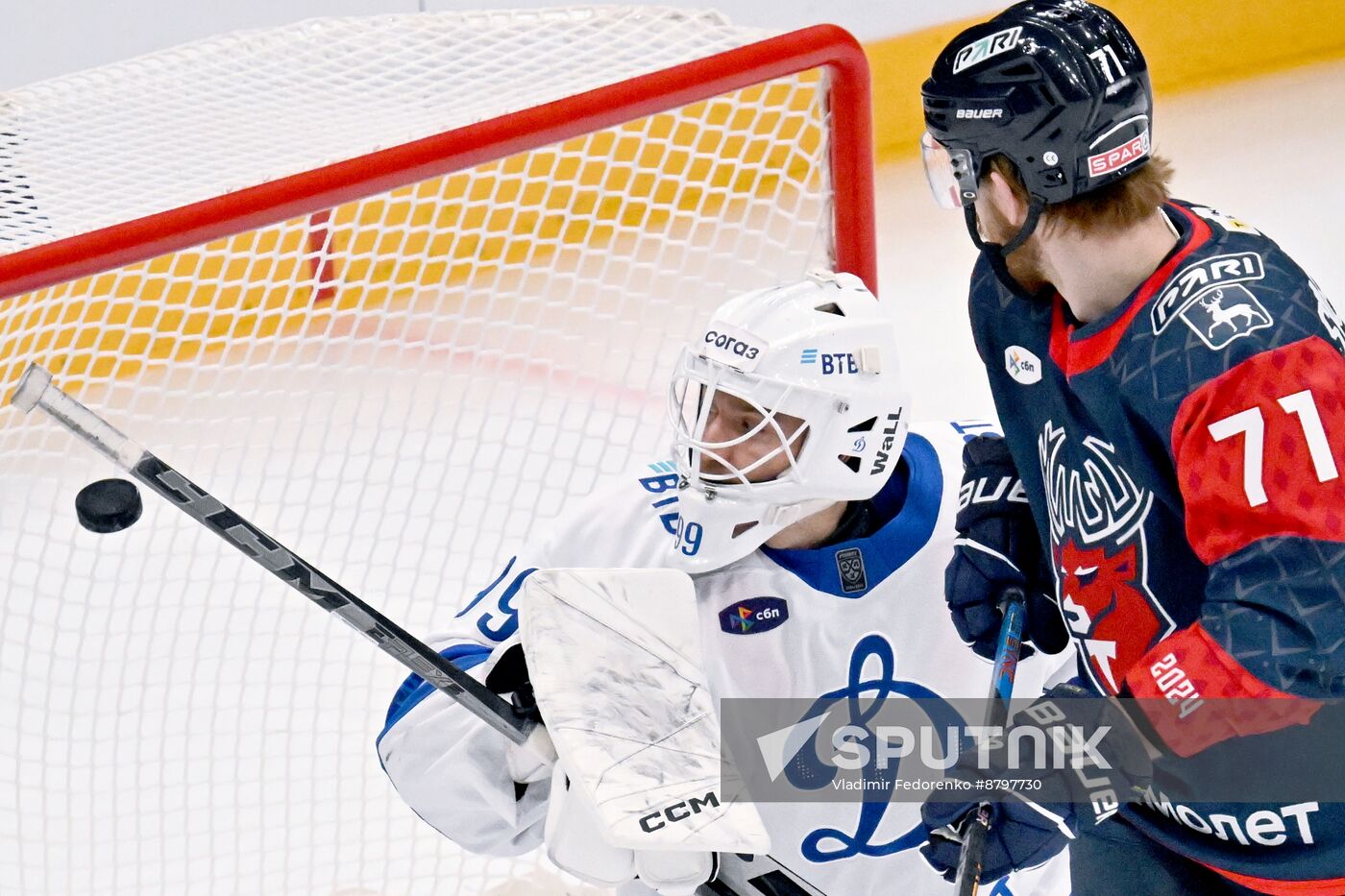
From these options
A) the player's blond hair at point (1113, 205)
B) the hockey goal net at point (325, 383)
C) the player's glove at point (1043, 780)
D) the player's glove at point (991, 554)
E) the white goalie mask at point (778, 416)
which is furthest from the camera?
the hockey goal net at point (325, 383)

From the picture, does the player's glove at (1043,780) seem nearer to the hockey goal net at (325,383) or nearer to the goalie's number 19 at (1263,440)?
the goalie's number 19 at (1263,440)

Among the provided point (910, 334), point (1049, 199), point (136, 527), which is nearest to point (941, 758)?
point (1049, 199)

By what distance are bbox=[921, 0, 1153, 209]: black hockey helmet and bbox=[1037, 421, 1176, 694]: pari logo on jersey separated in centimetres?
24

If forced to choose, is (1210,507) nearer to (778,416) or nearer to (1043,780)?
(1043,780)

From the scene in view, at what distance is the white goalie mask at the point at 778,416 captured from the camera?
1608 mm

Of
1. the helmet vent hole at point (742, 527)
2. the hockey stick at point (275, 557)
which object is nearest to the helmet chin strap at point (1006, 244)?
the helmet vent hole at point (742, 527)

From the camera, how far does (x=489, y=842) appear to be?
170 cm

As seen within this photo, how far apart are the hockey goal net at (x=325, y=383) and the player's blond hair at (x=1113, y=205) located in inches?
26.5

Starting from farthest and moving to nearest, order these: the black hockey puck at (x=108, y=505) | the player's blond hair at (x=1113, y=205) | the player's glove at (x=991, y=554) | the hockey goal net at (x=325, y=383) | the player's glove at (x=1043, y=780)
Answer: the hockey goal net at (x=325, y=383), the player's glove at (x=991, y=554), the player's blond hair at (x=1113, y=205), the player's glove at (x=1043, y=780), the black hockey puck at (x=108, y=505)

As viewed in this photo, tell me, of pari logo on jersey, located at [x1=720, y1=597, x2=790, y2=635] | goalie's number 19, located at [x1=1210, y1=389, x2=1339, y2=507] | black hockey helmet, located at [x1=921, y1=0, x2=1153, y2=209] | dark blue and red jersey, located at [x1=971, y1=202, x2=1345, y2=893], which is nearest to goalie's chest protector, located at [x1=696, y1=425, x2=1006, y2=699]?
pari logo on jersey, located at [x1=720, y1=597, x2=790, y2=635]

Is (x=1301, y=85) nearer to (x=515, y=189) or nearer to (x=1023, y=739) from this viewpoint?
(x=515, y=189)

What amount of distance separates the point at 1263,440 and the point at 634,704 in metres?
0.58

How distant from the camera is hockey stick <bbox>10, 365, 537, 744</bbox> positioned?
1.29 meters

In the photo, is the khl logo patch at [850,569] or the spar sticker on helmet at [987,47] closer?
the spar sticker on helmet at [987,47]
